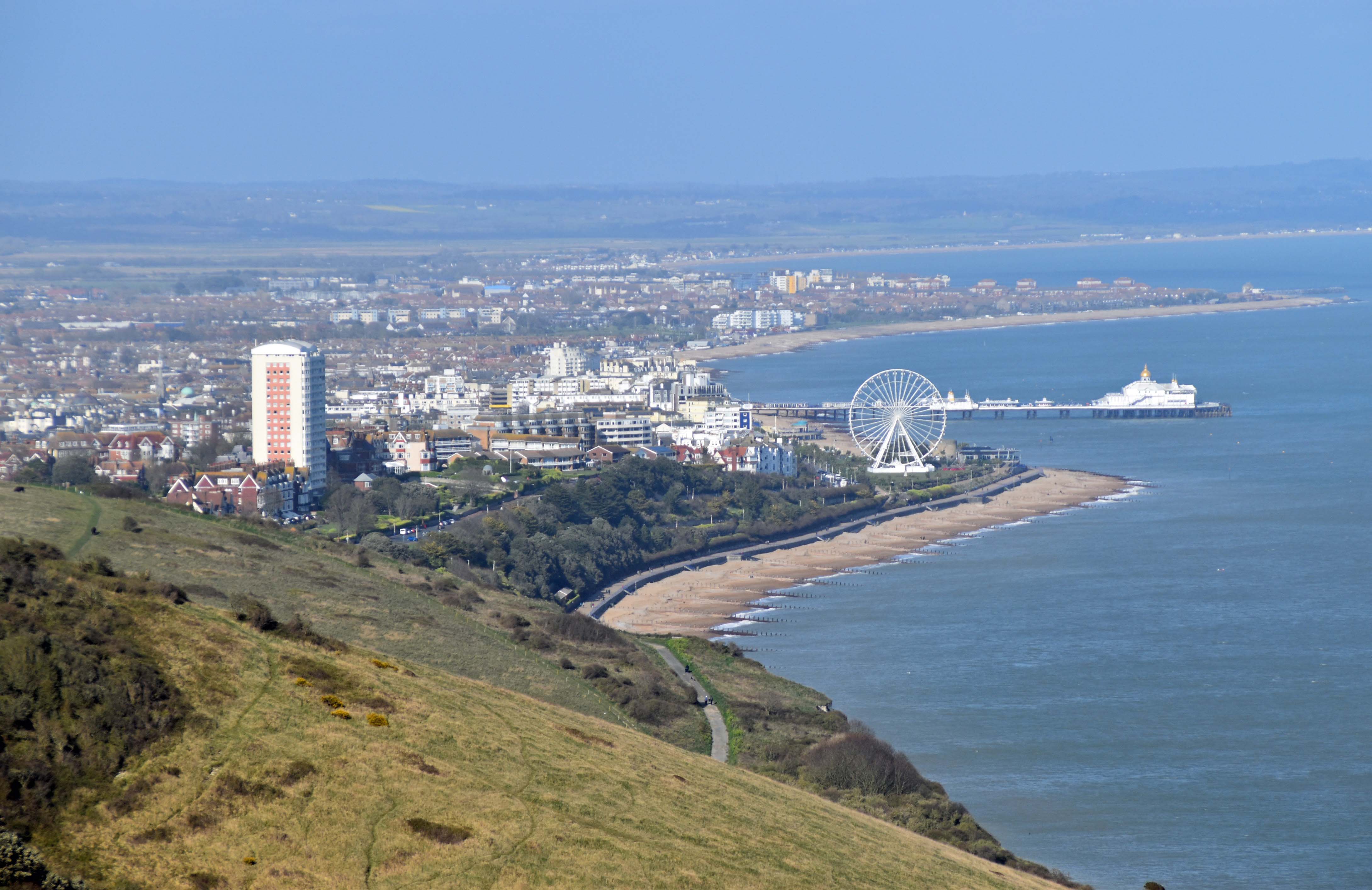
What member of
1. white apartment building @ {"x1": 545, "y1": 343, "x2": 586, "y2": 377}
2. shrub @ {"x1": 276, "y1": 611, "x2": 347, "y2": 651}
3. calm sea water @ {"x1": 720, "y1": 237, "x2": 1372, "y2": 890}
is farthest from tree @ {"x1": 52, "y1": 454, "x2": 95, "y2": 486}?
white apartment building @ {"x1": 545, "y1": 343, "x2": 586, "y2": 377}

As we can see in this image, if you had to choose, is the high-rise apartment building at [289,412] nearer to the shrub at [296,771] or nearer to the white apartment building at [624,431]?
the white apartment building at [624,431]

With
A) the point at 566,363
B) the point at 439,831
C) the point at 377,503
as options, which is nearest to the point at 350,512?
the point at 377,503

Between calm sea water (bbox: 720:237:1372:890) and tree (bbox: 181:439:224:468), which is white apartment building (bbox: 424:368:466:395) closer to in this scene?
calm sea water (bbox: 720:237:1372:890)

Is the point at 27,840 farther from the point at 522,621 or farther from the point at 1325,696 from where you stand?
the point at 1325,696

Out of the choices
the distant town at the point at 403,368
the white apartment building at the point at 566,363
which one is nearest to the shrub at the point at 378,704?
the distant town at the point at 403,368

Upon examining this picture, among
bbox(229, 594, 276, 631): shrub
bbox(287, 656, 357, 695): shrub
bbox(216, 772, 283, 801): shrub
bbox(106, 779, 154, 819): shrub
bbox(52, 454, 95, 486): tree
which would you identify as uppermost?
bbox(229, 594, 276, 631): shrub

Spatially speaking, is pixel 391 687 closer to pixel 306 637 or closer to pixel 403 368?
pixel 306 637

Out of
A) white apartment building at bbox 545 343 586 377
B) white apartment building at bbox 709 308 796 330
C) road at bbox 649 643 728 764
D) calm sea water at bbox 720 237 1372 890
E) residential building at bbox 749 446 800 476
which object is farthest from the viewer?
white apartment building at bbox 709 308 796 330
